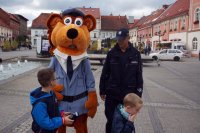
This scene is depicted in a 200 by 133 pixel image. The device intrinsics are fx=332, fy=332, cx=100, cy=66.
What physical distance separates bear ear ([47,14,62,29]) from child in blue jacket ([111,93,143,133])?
5.96 feet

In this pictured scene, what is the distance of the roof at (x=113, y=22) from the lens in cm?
9744

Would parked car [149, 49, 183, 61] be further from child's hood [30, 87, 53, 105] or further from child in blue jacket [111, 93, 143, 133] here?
child's hood [30, 87, 53, 105]

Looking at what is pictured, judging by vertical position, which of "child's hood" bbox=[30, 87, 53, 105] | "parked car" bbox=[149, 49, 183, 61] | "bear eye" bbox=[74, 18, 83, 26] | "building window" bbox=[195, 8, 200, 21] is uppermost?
"building window" bbox=[195, 8, 200, 21]

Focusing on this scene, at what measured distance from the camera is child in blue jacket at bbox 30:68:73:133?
3453 millimetres

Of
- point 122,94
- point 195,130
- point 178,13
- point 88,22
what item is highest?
point 178,13

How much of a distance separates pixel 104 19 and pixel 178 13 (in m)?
48.2

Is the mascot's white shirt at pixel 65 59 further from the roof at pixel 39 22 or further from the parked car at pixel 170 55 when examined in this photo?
the roof at pixel 39 22

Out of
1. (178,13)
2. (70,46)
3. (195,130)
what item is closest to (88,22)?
(70,46)

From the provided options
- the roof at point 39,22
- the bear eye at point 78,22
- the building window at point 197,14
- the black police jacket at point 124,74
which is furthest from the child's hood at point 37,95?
the roof at point 39,22

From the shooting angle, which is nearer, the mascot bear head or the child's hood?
the child's hood

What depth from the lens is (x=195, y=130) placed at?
640cm

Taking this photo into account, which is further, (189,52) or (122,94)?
(189,52)

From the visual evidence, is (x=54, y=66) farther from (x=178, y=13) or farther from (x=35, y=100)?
(x=178, y=13)

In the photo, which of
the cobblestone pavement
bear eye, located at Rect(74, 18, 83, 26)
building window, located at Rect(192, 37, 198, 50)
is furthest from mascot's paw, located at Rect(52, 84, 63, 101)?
building window, located at Rect(192, 37, 198, 50)
